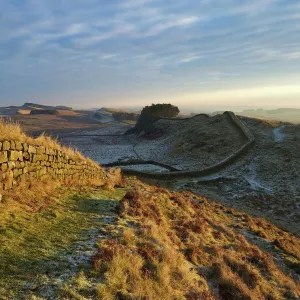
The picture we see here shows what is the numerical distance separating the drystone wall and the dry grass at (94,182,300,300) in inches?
125

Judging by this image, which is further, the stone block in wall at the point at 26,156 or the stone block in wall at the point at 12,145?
the stone block in wall at the point at 26,156

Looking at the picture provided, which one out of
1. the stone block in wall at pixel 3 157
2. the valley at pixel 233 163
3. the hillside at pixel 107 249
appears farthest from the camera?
the valley at pixel 233 163

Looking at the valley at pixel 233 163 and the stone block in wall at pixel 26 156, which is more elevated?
the stone block in wall at pixel 26 156

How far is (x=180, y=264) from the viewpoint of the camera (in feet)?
28.0

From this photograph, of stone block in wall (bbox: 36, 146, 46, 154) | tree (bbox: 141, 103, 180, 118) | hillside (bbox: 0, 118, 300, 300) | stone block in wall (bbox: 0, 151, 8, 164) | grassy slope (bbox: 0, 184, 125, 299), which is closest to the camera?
grassy slope (bbox: 0, 184, 125, 299)

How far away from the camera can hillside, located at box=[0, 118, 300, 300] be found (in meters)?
6.36

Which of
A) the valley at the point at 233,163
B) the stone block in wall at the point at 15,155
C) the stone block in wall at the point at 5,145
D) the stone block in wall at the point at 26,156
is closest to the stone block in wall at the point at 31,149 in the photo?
the stone block in wall at the point at 26,156

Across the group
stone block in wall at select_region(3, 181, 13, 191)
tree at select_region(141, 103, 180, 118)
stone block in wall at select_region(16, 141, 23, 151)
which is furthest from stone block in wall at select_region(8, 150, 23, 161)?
tree at select_region(141, 103, 180, 118)

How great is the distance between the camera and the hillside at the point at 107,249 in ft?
20.9

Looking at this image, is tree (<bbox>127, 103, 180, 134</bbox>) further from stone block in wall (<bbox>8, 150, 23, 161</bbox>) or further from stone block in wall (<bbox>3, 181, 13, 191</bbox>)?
stone block in wall (<bbox>3, 181, 13, 191</bbox>)

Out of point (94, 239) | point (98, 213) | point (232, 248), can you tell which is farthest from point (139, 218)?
point (232, 248)

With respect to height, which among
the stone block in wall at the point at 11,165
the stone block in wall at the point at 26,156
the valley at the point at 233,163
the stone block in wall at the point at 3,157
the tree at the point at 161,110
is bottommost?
the valley at the point at 233,163

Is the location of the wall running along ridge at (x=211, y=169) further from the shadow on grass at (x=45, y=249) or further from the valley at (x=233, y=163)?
the shadow on grass at (x=45, y=249)

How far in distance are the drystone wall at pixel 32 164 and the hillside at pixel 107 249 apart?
4cm
